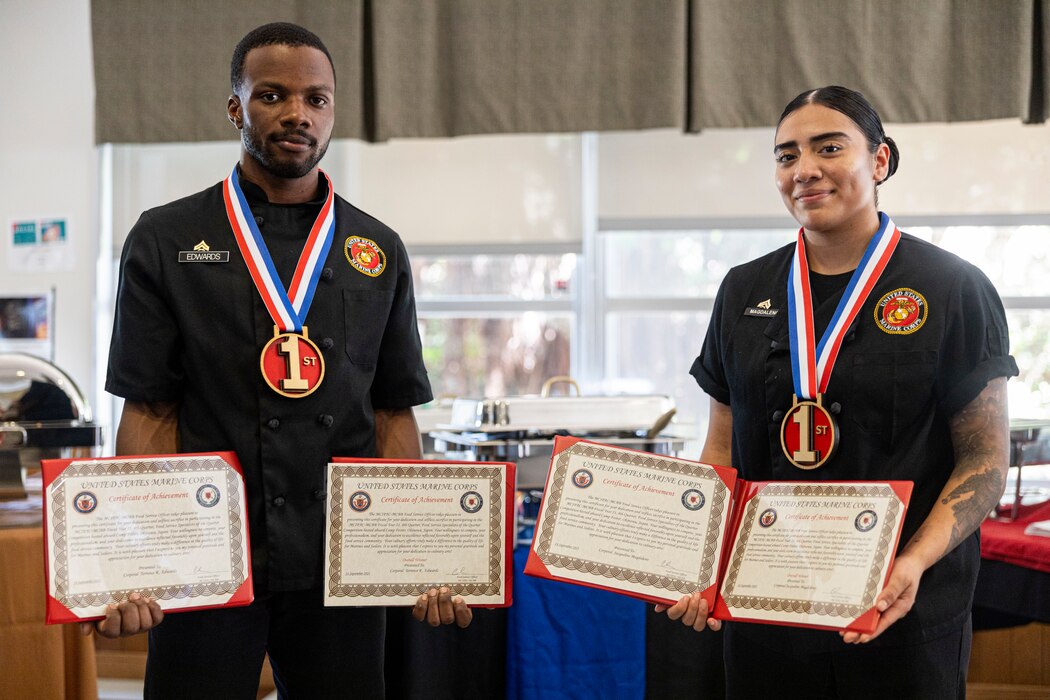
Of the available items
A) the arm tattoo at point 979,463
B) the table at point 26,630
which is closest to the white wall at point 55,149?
the table at point 26,630

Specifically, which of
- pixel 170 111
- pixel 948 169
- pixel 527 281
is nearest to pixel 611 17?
pixel 527 281

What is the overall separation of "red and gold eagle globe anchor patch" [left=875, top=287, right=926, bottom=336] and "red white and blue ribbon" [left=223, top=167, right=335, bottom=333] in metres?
0.88

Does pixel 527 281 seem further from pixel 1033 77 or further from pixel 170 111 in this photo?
pixel 1033 77

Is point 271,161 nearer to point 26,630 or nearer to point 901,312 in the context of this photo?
point 901,312

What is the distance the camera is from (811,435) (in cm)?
146

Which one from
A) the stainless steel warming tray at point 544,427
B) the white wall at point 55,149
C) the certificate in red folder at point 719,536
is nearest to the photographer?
the certificate in red folder at point 719,536

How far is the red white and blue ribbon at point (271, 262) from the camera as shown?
4.97 ft

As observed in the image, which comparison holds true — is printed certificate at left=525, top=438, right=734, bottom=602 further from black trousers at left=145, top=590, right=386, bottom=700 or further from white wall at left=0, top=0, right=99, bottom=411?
white wall at left=0, top=0, right=99, bottom=411

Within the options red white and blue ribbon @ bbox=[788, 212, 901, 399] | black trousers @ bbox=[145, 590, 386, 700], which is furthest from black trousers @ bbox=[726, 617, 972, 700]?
black trousers @ bbox=[145, 590, 386, 700]

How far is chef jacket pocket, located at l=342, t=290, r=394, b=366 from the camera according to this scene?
5.16 ft

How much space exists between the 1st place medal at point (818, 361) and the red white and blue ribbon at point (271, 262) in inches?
30.0

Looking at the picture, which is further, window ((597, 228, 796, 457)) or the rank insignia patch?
window ((597, 228, 796, 457))

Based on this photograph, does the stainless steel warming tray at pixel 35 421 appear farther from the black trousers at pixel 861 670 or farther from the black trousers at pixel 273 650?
the black trousers at pixel 861 670

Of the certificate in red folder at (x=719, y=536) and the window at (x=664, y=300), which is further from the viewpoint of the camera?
the window at (x=664, y=300)
